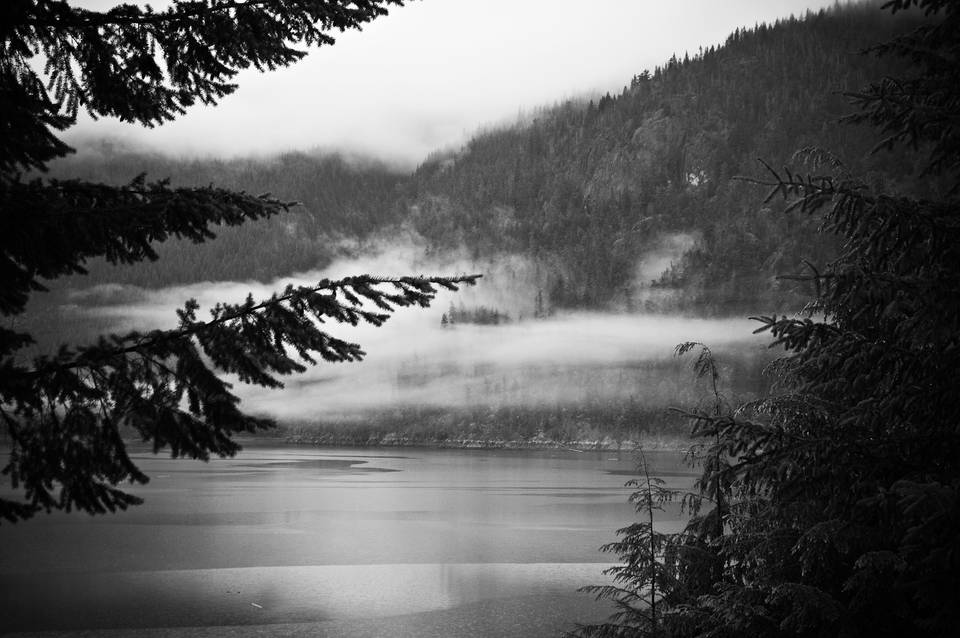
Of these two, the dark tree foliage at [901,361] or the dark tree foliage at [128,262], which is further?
the dark tree foliage at [901,361]

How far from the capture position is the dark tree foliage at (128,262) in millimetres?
3660

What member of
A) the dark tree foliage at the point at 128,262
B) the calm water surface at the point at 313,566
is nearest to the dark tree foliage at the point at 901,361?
the dark tree foliage at the point at 128,262

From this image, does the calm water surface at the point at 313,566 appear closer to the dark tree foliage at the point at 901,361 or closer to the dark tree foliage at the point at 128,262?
the dark tree foliage at the point at 901,361

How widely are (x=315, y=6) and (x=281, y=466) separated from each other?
119m

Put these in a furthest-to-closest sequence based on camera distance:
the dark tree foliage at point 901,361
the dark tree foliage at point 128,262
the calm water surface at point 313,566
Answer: the calm water surface at point 313,566 < the dark tree foliage at point 901,361 < the dark tree foliage at point 128,262

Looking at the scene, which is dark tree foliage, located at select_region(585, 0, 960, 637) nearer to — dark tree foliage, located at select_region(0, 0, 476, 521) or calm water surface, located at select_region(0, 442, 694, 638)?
dark tree foliage, located at select_region(0, 0, 476, 521)

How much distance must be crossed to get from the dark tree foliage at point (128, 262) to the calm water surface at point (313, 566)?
20115 mm

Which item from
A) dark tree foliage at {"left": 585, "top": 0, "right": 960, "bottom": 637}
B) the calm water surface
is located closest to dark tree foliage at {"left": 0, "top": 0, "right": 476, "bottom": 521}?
dark tree foliage at {"left": 585, "top": 0, "right": 960, "bottom": 637}

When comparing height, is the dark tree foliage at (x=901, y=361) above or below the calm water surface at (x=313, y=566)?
above

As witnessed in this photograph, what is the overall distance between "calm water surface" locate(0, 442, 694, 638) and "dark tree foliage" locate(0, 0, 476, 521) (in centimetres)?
2012

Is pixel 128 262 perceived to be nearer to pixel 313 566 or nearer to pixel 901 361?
pixel 901 361

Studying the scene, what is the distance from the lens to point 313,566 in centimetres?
3369

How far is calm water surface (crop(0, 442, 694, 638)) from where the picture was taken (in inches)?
908

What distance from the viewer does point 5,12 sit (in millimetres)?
3717
